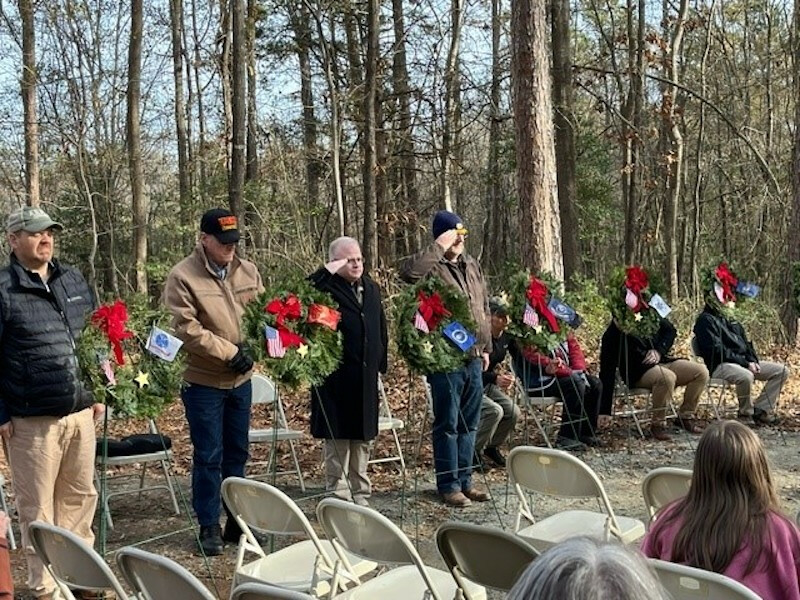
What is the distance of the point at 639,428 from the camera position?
24.3ft

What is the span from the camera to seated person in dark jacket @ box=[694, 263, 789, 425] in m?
7.57

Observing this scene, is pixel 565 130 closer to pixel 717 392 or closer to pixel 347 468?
pixel 717 392

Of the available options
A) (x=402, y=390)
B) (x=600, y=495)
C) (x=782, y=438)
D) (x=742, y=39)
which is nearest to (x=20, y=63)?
(x=402, y=390)

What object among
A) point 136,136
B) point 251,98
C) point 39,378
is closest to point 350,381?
point 39,378

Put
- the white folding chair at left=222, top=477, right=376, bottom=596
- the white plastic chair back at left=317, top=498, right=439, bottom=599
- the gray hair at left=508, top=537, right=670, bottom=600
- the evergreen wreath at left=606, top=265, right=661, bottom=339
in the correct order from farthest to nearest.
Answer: the evergreen wreath at left=606, top=265, right=661, bottom=339, the white folding chair at left=222, top=477, right=376, bottom=596, the white plastic chair back at left=317, top=498, right=439, bottom=599, the gray hair at left=508, top=537, right=670, bottom=600

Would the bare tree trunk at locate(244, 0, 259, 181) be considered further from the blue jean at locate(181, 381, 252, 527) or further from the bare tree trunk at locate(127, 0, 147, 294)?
the blue jean at locate(181, 381, 252, 527)

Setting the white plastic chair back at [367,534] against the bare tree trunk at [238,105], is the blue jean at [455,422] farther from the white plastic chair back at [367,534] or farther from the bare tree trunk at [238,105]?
the bare tree trunk at [238,105]

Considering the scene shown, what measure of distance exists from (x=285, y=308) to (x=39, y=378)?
4.29 ft

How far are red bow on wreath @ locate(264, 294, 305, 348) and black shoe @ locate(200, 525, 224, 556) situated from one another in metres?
1.12

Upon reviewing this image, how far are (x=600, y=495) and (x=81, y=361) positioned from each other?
2.38 m

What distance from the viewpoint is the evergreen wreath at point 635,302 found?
6879 mm

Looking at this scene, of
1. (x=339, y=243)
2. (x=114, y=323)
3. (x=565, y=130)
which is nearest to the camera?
(x=114, y=323)

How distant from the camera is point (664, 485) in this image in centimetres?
377

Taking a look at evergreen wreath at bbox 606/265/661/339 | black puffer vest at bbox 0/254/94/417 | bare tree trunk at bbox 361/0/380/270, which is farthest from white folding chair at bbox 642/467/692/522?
bare tree trunk at bbox 361/0/380/270
